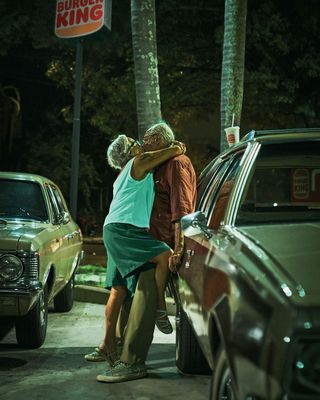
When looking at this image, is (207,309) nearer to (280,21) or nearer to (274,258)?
(274,258)

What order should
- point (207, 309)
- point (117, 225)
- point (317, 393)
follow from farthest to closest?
point (117, 225)
point (207, 309)
point (317, 393)

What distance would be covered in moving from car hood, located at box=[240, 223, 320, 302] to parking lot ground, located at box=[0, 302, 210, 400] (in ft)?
5.98

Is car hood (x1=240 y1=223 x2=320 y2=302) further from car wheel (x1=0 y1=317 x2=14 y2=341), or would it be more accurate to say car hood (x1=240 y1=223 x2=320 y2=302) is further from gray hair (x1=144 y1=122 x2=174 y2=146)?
car wheel (x1=0 y1=317 x2=14 y2=341)

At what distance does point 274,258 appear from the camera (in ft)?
10.9

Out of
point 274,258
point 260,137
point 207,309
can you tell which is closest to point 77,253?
point 260,137

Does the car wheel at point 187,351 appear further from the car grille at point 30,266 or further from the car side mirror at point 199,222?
the car grille at point 30,266

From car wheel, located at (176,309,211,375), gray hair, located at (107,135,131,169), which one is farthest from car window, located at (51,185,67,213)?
car wheel, located at (176,309,211,375)

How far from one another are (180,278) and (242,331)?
2.18 m

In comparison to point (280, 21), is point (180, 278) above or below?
below

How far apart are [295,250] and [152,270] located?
2.39 m

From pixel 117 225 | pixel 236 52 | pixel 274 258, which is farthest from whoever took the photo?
pixel 236 52

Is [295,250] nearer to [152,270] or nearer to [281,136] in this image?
[281,136]

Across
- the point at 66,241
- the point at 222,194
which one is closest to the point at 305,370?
the point at 222,194

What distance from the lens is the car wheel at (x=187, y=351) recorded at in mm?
5574
